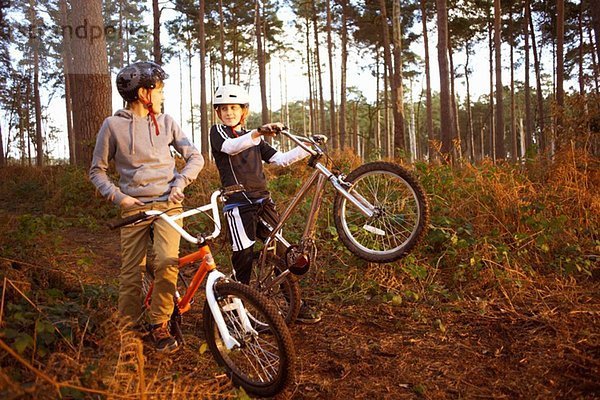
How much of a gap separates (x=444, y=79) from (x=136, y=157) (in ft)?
37.0

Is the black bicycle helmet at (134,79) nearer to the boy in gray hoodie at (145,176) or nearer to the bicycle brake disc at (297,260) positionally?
the boy in gray hoodie at (145,176)

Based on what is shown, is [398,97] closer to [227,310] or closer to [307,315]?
[307,315]

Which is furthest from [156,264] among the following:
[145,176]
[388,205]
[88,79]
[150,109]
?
[88,79]

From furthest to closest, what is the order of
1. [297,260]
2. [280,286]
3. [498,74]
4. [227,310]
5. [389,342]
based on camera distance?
1. [498,74]
2. [280,286]
3. [389,342]
4. [297,260]
5. [227,310]

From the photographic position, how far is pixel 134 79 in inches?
122

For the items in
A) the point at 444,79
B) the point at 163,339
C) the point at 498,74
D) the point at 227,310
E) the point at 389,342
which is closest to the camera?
the point at 227,310

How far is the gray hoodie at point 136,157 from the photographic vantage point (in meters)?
3.07

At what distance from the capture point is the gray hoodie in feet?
10.1

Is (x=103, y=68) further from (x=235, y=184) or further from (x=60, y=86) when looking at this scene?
(x=60, y=86)

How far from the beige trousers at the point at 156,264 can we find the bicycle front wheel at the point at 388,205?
130 cm

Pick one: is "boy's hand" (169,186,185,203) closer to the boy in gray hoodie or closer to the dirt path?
the boy in gray hoodie

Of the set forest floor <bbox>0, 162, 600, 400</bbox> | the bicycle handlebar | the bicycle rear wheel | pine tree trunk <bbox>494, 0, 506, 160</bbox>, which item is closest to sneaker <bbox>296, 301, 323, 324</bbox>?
forest floor <bbox>0, 162, 600, 400</bbox>

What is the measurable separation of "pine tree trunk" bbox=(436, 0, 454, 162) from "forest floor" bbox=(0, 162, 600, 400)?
7.55 meters

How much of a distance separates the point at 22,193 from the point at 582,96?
11.9m
